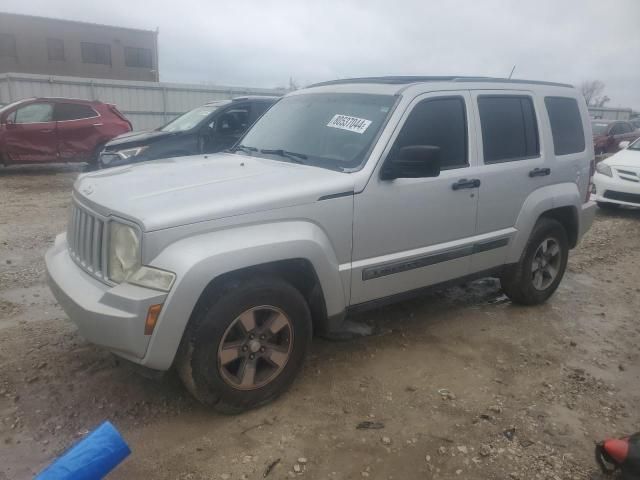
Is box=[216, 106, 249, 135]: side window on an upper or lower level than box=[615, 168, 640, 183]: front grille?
upper

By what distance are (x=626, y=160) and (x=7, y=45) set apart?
39.2m

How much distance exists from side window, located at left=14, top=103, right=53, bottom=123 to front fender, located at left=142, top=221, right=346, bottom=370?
10.7m

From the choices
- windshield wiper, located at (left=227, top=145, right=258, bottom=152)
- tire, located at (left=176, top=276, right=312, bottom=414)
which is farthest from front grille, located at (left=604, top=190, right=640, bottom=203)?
tire, located at (left=176, top=276, right=312, bottom=414)

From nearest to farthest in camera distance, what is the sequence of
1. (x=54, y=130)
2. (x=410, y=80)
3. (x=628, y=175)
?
(x=410, y=80) < (x=628, y=175) < (x=54, y=130)

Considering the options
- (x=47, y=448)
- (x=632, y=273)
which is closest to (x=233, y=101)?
(x=632, y=273)

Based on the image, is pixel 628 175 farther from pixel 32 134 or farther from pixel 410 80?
pixel 32 134

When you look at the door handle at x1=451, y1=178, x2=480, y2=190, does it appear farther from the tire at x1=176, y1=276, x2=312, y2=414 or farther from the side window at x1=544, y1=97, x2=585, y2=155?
the tire at x1=176, y1=276, x2=312, y2=414

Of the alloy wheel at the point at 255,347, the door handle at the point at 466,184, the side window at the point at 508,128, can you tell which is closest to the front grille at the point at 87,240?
the alloy wheel at the point at 255,347

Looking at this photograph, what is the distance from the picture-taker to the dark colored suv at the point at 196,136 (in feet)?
29.1

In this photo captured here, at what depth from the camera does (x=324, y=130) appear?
12.6 ft

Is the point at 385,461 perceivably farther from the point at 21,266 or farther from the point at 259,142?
the point at 21,266

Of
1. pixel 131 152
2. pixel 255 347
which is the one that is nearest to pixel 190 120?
pixel 131 152

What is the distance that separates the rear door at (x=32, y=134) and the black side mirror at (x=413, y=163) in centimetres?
1054

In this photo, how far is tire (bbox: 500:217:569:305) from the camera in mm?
4648
